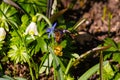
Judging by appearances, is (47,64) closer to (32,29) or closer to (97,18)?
(32,29)

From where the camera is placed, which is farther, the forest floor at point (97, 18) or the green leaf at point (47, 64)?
the forest floor at point (97, 18)

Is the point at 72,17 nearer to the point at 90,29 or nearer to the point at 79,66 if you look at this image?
the point at 90,29

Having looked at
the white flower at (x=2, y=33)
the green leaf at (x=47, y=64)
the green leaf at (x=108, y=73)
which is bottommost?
the green leaf at (x=108, y=73)


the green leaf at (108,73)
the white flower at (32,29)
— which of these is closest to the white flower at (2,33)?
the white flower at (32,29)

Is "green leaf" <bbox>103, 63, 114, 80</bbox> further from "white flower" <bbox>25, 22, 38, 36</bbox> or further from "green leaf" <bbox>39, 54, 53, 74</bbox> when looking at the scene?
"white flower" <bbox>25, 22, 38, 36</bbox>

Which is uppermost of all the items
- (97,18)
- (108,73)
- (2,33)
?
(2,33)

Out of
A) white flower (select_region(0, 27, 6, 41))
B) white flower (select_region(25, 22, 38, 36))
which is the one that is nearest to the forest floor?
white flower (select_region(25, 22, 38, 36))

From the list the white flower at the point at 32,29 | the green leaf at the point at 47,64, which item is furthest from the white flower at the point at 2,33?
the green leaf at the point at 47,64

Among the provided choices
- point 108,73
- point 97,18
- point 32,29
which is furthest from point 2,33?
point 97,18

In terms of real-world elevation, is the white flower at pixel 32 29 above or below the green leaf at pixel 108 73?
above

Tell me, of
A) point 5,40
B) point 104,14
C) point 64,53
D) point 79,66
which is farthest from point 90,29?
point 5,40

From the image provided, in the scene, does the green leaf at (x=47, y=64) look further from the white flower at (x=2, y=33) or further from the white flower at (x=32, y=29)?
the white flower at (x=2, y=33)
